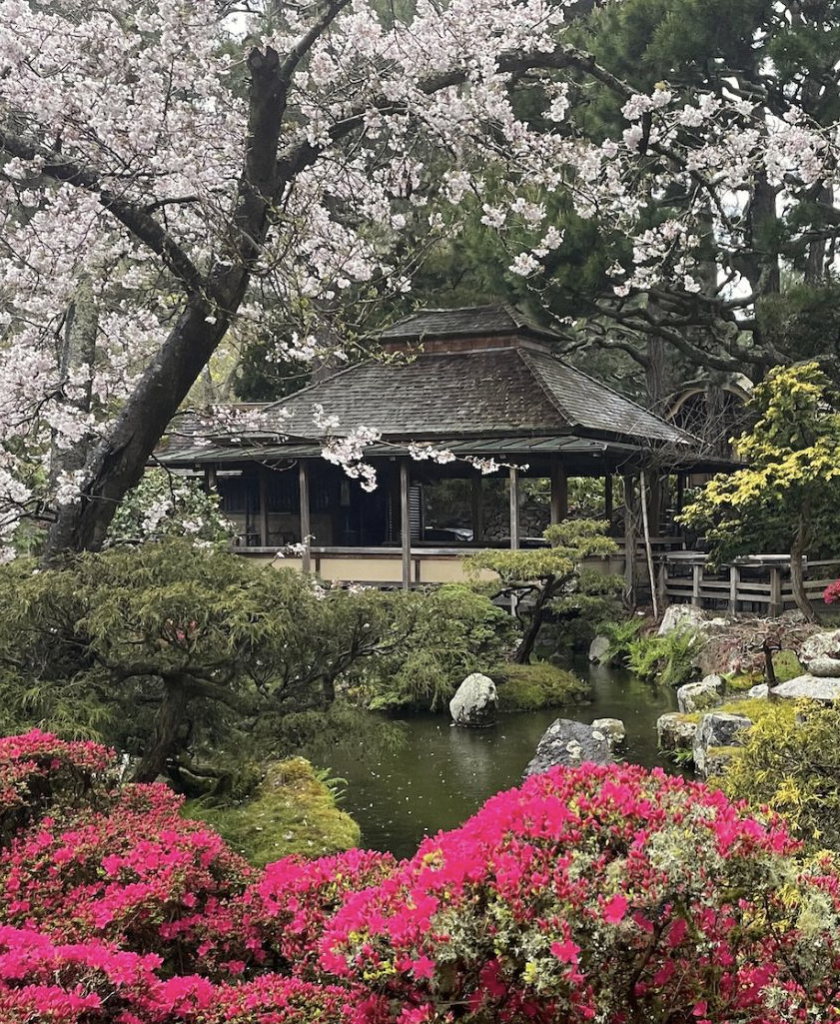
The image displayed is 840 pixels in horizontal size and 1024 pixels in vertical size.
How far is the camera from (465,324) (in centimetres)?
1912

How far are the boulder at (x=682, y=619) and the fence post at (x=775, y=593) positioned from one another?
3.35 ft

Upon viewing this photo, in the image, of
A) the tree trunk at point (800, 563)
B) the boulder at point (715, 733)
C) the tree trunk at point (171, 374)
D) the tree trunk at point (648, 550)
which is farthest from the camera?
the tree trunk at point (648, 550)

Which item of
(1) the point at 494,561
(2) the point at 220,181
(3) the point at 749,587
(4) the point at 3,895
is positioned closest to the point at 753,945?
(4) the point at 3,895

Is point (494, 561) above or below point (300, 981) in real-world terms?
above

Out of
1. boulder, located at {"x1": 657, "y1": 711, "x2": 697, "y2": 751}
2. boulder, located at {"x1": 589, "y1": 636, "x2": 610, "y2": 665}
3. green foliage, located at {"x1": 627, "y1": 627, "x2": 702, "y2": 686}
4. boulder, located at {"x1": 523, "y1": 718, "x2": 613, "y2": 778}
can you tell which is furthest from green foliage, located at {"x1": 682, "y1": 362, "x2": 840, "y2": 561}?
boulder, located at {"x1": 523, "y1": 718, "x2": 613, "y2": 778}

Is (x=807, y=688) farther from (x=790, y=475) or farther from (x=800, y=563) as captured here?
(x=800, y=563)

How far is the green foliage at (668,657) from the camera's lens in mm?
12648

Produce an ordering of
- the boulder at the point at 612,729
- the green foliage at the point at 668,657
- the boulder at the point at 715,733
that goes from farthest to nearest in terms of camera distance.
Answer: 1. the green foliage at the point at 668,657
2. the boulder at the point at 612,729
3. the boulder at the point at 715,733

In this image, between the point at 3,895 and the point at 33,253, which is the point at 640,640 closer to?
the point at 33,253

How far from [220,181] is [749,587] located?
11.1 meters

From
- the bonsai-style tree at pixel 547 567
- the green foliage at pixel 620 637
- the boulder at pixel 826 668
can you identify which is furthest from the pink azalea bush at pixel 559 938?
the green foliage at pixel 620 637

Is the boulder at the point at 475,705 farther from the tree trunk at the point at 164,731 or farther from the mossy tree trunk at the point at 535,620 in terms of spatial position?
the tree trunk at the point at 164,731

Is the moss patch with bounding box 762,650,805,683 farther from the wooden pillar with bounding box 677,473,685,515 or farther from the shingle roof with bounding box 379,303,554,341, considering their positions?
the shingle roof with bounding box 379,303,554,341

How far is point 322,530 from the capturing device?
20.3m
